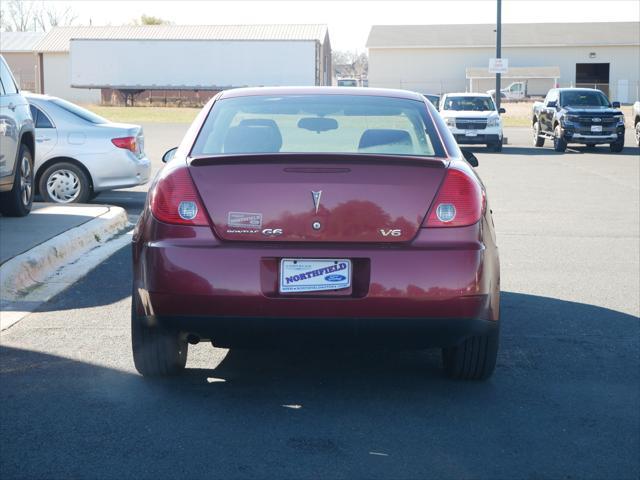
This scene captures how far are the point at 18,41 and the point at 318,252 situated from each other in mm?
88057

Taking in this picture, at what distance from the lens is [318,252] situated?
16.5 feet

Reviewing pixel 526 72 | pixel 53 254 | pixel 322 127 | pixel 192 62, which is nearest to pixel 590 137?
pixel 53 254

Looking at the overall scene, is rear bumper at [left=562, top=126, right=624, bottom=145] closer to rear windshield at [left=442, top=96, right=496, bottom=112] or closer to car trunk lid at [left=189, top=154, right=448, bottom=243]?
rear windshield at [left=442, top=96, right=496, bottom=112]

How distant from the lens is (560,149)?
1159 inches

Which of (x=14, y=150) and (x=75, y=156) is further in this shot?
(x=75, y=156)

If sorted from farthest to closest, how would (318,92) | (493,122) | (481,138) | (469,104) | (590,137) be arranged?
(469,104) → (481,138) → (493,122) → (590,137) → (318,92)

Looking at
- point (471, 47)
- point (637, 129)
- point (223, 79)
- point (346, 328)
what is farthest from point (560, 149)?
point (471, 47)

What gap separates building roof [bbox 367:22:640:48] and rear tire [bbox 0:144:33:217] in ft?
223

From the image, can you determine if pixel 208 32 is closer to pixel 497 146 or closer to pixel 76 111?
pixel 497 146

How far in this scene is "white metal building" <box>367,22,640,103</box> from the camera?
78.8 meters

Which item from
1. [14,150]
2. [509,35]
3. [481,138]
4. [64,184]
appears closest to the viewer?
[14,150]

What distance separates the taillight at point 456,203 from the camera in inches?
203

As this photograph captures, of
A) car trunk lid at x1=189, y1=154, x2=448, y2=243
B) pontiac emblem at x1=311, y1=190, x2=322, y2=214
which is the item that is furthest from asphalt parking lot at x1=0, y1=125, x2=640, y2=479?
pontiac emblem at x1=311, y1=190, x2=322, y2=214

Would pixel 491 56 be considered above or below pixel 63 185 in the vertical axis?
Result: above
